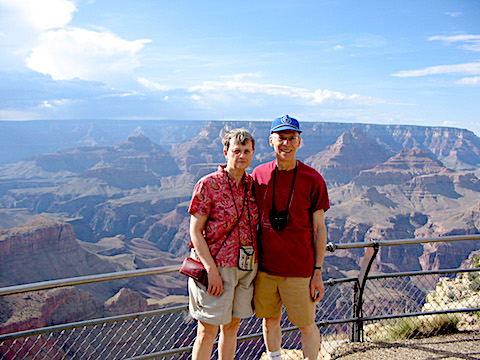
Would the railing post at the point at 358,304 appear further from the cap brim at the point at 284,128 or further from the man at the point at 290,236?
the cap brim at the point at 284,128

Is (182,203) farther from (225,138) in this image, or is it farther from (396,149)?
(396,149)

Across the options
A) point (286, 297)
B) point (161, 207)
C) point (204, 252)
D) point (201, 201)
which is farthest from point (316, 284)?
point (161, 207)

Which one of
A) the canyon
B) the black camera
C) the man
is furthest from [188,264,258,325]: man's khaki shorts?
the canyon

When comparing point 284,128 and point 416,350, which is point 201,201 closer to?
point 284,128

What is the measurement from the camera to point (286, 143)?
2.87 meters

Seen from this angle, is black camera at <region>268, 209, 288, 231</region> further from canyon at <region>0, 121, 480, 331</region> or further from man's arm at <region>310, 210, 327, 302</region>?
canyon at <region>0, 121, 480, 331</region>

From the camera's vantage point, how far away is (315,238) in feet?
9.57

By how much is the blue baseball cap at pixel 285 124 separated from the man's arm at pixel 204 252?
88cm

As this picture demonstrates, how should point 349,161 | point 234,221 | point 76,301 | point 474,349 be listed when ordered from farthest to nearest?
point 349,161, point 76,301, point 474,349, point 234,221

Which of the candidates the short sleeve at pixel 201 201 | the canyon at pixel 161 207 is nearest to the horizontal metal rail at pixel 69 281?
the short sleeve at pixel 201 201

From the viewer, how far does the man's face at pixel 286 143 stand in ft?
9.41

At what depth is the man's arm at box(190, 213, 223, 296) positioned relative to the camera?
8.81 feet

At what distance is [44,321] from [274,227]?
24403 mm

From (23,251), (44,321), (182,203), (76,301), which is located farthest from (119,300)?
(182,203)
